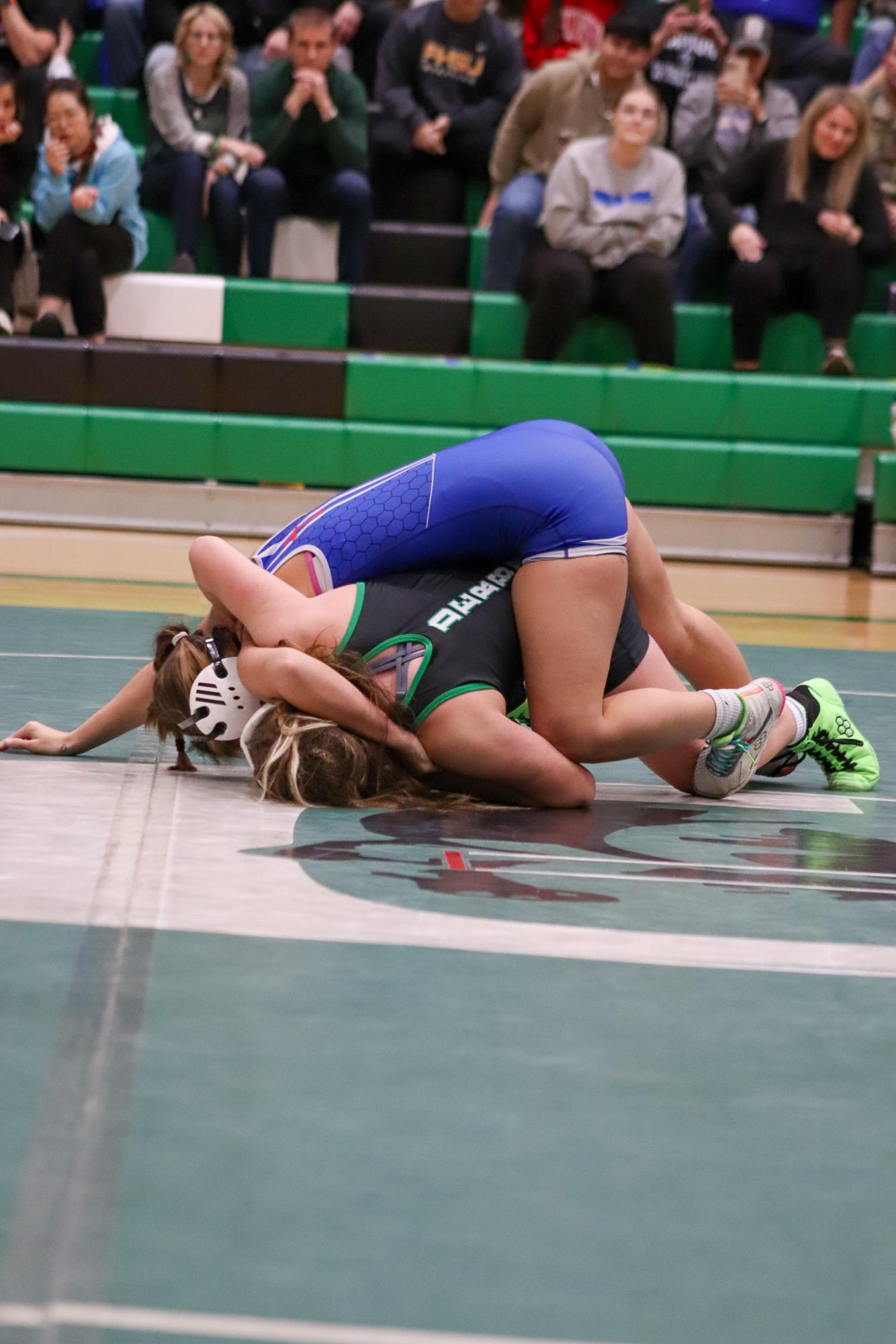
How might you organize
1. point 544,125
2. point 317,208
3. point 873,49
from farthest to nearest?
1. point 873,49
2. point 317,208
3. point 544,125

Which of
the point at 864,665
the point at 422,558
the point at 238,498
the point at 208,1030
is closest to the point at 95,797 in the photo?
the point at 422,558

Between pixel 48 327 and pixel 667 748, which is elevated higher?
pixel 48 327

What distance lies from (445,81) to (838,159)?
76.3 inches

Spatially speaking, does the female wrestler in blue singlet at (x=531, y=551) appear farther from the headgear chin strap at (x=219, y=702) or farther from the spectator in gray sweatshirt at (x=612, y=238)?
the spectator in gray sweatshirt at (x=612, y=238)

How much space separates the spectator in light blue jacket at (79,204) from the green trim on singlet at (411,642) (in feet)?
15.5

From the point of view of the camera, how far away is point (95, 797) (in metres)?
2.80

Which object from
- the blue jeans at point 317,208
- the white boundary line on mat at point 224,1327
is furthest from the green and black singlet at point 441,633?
the blue jeans at point 317,208

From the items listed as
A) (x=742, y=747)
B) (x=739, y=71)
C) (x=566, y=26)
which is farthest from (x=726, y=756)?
(x=566, y=26)

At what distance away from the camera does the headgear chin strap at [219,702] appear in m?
2.75

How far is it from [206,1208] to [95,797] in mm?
1502

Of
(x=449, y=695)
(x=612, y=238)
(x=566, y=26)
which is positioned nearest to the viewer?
(x=449, y=695)

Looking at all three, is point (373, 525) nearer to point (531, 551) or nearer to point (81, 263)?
point (531, 551)

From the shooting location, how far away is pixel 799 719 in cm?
324

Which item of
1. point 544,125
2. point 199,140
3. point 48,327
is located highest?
point 544,125
